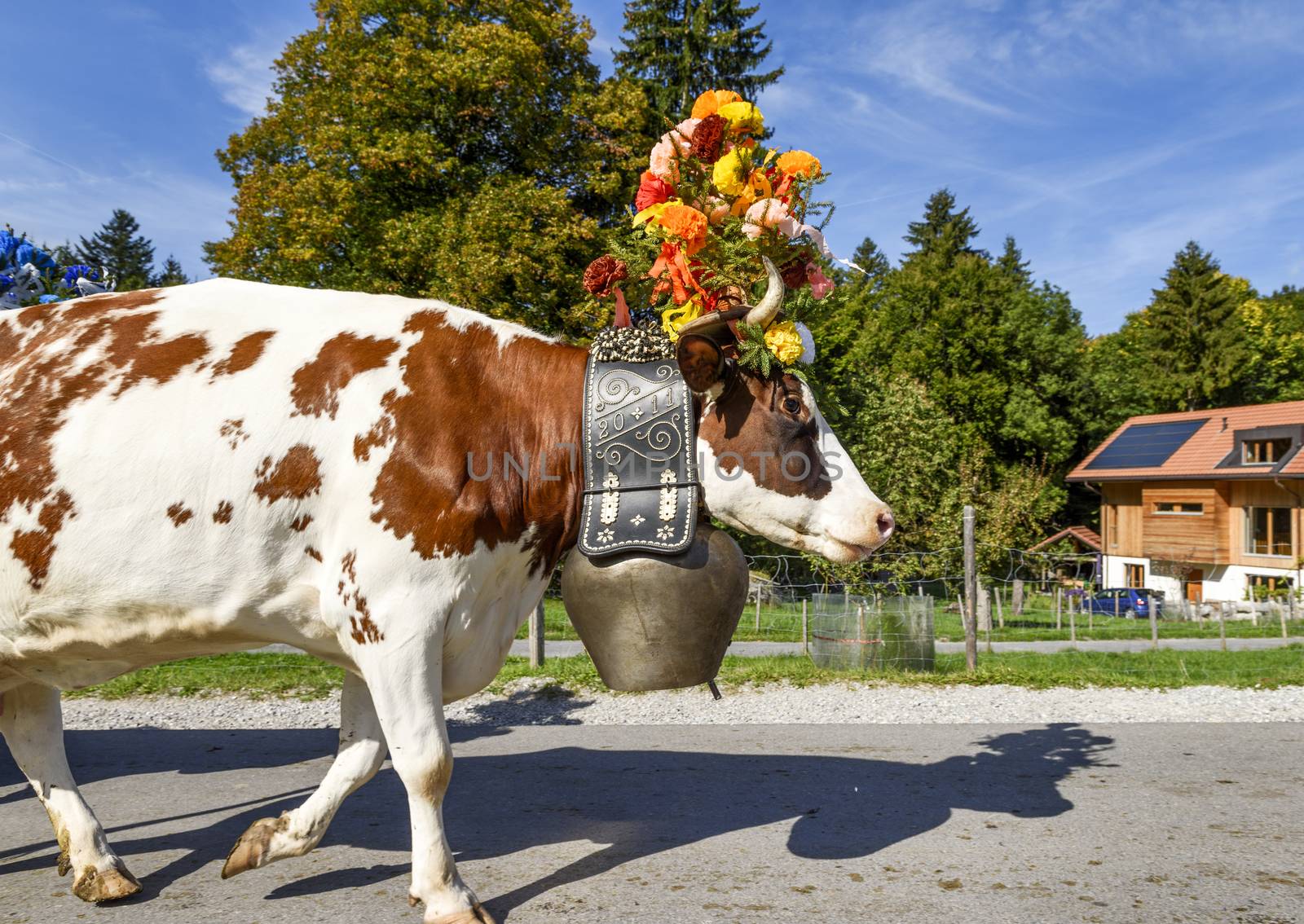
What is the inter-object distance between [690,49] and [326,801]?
83.8 feet

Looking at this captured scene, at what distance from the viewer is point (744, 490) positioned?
11.5 ft

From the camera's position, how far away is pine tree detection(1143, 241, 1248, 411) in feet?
155

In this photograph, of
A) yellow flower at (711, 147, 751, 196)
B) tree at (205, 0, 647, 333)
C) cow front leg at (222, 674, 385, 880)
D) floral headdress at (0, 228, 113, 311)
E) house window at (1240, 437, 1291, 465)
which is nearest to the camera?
cow front leg at (222, 674, 385, 880)

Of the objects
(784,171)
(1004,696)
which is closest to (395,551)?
(784,171)

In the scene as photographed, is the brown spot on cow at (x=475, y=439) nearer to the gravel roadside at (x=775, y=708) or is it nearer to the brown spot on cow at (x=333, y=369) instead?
the brown spot on cow at (x=333, y=369)

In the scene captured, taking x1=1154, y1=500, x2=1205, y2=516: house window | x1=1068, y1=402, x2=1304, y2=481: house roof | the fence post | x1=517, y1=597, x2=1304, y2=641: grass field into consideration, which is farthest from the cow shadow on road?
x1=1154, y1=500, x2=1205, y2=516: house window

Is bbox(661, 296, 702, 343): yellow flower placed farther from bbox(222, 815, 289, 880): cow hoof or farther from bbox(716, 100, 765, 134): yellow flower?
bbox(222, 815, 289, 880): cow hoof

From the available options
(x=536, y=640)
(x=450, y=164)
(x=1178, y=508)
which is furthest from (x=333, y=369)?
(x=1178, y=508)

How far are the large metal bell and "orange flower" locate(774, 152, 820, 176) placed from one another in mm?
1421

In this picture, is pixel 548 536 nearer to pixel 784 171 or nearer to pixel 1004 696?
pixel 784 171

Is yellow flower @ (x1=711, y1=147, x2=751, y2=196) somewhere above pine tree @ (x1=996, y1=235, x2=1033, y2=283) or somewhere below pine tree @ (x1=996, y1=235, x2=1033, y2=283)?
below

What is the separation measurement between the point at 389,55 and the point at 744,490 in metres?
19.2

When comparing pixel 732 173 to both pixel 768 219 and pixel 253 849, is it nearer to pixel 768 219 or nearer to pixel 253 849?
pixel 768 219

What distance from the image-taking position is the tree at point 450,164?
18.0 meters
